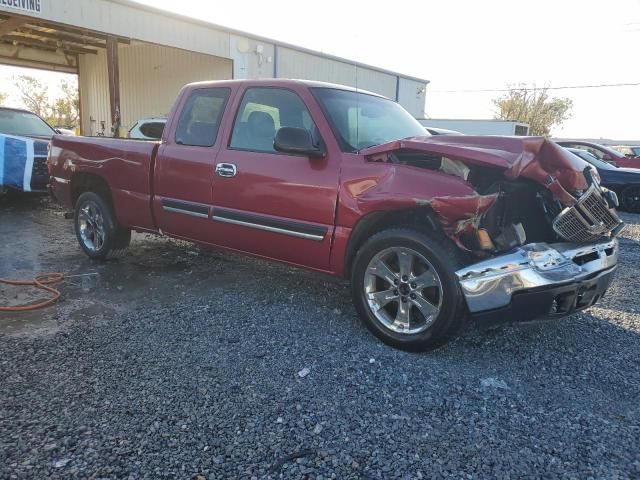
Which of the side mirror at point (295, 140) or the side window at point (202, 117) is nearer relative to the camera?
the side mirror at point (295, 140)

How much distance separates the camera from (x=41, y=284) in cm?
470

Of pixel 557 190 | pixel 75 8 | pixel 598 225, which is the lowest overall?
pixel 598 225

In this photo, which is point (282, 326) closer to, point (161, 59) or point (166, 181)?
point (166, 181)

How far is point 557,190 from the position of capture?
318 cm

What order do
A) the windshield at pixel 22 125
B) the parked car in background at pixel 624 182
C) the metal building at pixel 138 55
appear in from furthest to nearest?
the metal building at pixel 138 55
the parked car in background at pixel 624 182
the windshield at pixel 22 125

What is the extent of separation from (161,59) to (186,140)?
16.0 meters

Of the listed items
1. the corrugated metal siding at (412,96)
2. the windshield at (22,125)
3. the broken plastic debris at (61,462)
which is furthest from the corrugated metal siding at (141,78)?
the broken plastic debris at (61,462)

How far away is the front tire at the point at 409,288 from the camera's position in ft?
10.5

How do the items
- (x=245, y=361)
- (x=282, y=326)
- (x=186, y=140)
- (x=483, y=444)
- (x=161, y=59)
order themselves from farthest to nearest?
(x=161, y=59) → (x=186, y=140) → (x=282, y=326) → (x=245, y=361) → (x=483, y=444)

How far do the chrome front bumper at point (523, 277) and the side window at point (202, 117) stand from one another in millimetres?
2694

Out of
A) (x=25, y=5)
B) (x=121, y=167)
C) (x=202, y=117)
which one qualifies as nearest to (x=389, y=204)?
(x=202, y=117)

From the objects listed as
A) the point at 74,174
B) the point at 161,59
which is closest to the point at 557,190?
the point at 74,174

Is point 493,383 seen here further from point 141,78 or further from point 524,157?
point 141,78

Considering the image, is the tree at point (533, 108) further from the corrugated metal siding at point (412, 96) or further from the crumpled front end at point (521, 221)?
the crumpled front end at point (521, 221)
